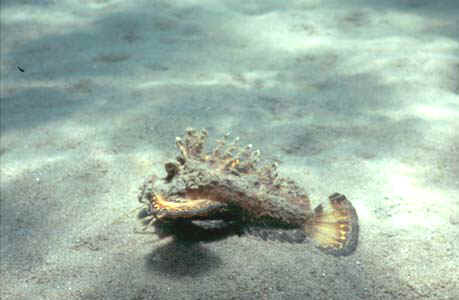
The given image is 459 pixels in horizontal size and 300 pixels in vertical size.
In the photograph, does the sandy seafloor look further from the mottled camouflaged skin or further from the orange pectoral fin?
the orange pectoral fin

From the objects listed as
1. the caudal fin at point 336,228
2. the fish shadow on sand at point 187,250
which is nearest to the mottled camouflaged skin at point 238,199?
the caudal fin at point 336,228

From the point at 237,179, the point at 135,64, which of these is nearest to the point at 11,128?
the point at 135,64

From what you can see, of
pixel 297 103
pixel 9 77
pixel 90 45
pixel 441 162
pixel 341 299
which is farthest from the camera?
pixel 90 45

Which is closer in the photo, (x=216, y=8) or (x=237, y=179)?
(x=237, y=179)

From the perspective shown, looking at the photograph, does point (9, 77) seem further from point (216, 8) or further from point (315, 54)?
point (315, 54)

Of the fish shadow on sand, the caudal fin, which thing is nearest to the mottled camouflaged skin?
the caudal fin

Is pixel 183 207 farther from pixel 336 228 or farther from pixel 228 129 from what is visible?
pixel 228 129
